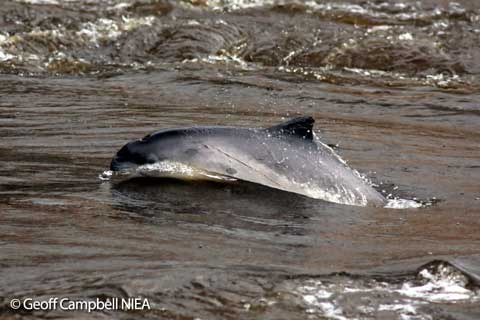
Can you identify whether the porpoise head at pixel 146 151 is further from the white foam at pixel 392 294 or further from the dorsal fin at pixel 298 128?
the white foam at pixel 392 294

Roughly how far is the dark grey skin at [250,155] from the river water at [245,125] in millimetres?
99

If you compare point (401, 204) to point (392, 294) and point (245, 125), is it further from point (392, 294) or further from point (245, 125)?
point (245, 125)

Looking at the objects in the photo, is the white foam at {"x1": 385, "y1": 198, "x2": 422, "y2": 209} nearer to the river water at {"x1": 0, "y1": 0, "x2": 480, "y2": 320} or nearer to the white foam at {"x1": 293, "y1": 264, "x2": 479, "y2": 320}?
the river water at {"x1": 0, "y1": 0, "x2": 480, "y2": 320}

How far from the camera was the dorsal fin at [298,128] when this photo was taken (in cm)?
612

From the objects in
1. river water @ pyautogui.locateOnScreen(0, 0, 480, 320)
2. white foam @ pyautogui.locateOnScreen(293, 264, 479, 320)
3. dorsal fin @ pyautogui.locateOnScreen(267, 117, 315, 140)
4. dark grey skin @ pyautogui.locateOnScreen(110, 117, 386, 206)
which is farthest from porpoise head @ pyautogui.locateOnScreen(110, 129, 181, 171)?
white foam @ pyautogui.locateOnScreen(293, 264, 479, 320)

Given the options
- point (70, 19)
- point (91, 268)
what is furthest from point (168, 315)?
point (70, 19)

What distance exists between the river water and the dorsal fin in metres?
0.34

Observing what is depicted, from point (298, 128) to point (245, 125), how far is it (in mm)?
2583

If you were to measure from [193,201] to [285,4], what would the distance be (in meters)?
9.56

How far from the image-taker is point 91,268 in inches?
181

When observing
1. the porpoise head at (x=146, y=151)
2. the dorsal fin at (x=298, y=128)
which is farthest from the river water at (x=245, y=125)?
the dorsal fin at (x=298, y=128)

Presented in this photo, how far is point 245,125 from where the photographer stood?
8.74 meters

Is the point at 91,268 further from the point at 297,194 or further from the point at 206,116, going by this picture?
the point at 206,116

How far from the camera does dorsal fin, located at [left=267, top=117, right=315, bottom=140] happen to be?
241 inches
